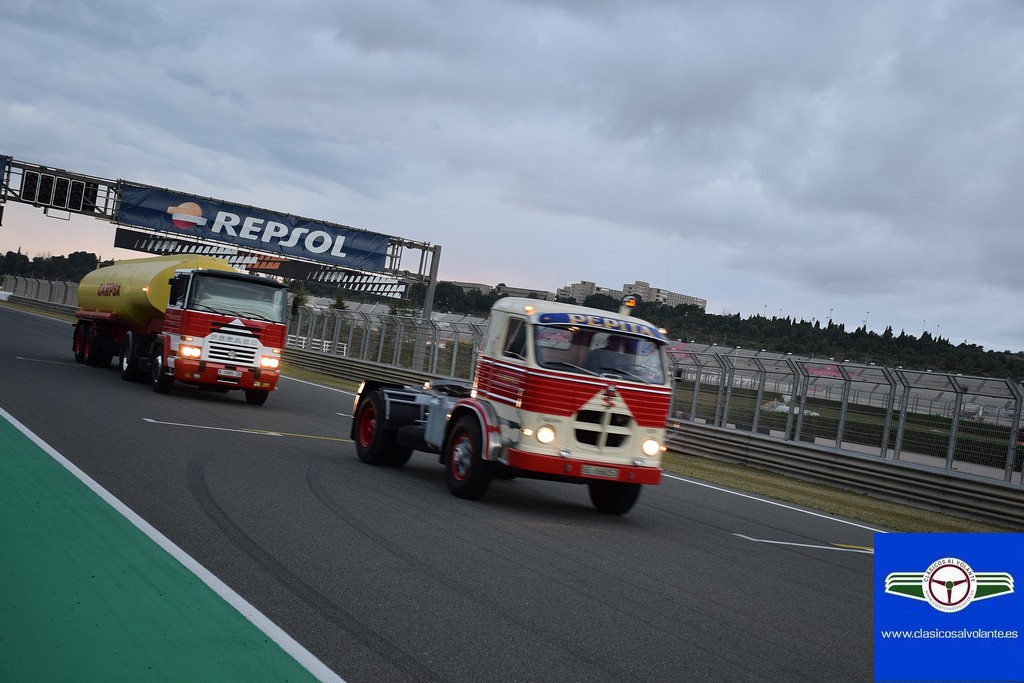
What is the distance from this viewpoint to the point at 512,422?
10.9 metres

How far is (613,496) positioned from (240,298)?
34.6ft

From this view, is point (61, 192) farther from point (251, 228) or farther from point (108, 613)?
point (108, 613)

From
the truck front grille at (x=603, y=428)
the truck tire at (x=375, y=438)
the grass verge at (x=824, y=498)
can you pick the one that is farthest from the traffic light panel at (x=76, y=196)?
the truck front grille at (x=603, y=428)

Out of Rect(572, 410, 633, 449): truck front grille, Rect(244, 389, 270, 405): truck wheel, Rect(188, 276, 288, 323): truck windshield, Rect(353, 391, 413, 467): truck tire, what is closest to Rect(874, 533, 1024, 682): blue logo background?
Rect(572, 410, 633, 449): truck front grille

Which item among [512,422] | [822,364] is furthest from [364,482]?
[822,364]

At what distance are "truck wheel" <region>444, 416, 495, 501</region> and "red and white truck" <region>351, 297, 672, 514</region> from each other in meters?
0.01

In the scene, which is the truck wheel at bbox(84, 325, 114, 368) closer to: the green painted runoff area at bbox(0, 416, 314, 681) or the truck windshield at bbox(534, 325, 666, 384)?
the truck windshield at bbox(534, 325, 666, 384)

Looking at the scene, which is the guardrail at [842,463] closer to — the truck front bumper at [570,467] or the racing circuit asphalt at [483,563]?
the truck front bumper at [570,467]

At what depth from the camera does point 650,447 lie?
36.3ft

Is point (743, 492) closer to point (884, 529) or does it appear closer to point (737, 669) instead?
point (884, 529)

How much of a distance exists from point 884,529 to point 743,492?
258 cm

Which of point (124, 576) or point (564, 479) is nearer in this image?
point (124, 576)

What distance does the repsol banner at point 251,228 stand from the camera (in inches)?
1485

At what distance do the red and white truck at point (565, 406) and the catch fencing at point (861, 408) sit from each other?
31.0 inches
